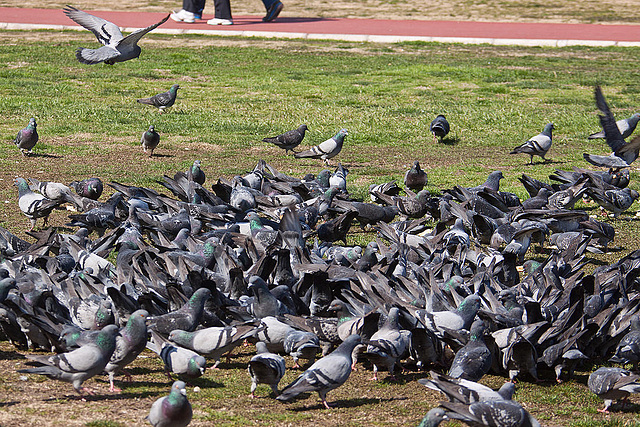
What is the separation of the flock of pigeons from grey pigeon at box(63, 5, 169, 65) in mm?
3416

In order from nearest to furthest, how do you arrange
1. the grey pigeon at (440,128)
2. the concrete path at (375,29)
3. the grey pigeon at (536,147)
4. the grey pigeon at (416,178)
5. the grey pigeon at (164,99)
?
1. the grey pigeon at (416,178)
2. the grey pigeon at (536,147)
3. the grey pigeon at (440,128)
4. the grey pigeon at (164,99)
5. the concrete path at (375,29)

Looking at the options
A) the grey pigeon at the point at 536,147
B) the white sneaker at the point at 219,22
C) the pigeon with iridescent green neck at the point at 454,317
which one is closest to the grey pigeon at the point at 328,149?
the grey pigeon at the point at 536,147

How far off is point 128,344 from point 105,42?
8607 mm

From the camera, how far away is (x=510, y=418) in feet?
13.6

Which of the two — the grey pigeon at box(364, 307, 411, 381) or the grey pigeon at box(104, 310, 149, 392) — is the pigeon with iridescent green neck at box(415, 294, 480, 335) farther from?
the grey pigeon at box(104, 310, 149, 392)

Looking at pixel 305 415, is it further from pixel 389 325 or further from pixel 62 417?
pixel 62 417

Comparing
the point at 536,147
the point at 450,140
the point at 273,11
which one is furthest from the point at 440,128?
the point at 273,11

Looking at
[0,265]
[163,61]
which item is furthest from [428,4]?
[0,265]

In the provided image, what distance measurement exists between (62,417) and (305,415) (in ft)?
4.45

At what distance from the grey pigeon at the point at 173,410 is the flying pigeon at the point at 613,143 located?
5.70 m

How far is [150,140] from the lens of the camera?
11609 mm

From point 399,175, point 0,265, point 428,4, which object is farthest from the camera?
point 428,4

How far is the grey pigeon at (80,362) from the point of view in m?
4.50

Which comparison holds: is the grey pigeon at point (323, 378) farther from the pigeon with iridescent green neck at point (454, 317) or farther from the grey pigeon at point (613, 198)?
the grey pigeon at point (613, 198)
